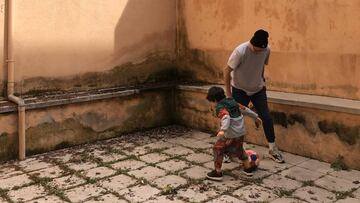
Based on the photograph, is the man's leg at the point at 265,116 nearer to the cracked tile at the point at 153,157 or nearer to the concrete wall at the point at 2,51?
the cracked tile at the point at 153,157

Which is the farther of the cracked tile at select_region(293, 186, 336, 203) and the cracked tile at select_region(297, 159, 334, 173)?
the cracked tile at select_region(297, 159, 334, 173)

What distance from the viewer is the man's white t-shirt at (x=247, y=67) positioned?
16.6ft

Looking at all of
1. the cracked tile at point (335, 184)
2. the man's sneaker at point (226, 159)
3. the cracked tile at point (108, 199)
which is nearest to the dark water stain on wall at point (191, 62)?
the man's sneaker at point (226, 159)

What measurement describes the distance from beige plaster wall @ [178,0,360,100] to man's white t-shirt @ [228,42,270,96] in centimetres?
94

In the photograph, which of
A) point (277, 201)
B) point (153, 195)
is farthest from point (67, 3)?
point (277, 201)

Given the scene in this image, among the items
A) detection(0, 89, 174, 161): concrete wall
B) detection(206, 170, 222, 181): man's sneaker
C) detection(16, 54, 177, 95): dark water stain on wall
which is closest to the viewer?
detection(206, 170, 222, 181): man's sneaker

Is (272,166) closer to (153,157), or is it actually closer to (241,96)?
(241,96)

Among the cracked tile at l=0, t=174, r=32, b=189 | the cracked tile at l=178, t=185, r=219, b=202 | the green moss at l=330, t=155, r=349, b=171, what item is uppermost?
the green moss at l=330, t=155, r=349, b=171

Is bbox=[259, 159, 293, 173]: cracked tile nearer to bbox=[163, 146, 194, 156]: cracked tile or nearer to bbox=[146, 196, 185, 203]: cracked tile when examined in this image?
bbox=[163, 146, 194, 156]: cracked tile

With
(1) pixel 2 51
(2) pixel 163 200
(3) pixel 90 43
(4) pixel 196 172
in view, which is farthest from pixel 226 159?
(1) pixel 2 51

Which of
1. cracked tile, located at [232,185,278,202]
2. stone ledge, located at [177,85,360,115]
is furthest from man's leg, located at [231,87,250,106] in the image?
cracked tile, located at [232,185,278,202]

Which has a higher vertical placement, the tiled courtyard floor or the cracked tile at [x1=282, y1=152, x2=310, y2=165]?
the cracked tile at [x1=282, y1=152, x2=310, y2=165]

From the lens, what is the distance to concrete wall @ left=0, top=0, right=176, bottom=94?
19.0 feet

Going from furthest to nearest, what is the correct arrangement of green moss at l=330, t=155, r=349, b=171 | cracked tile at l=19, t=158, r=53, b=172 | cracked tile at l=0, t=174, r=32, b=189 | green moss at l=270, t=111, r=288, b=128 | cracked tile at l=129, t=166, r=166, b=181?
green moss at l=270, t=111, r=288, b=128 → cracked tile at l=19, t=158, r=53, b=172 → green moss at l=330, t=155, r=349, b=171 → cracked tile at l=129, t=166, r=166, b=181 → cracked tile at l=0, t=174, r=32, b=189
